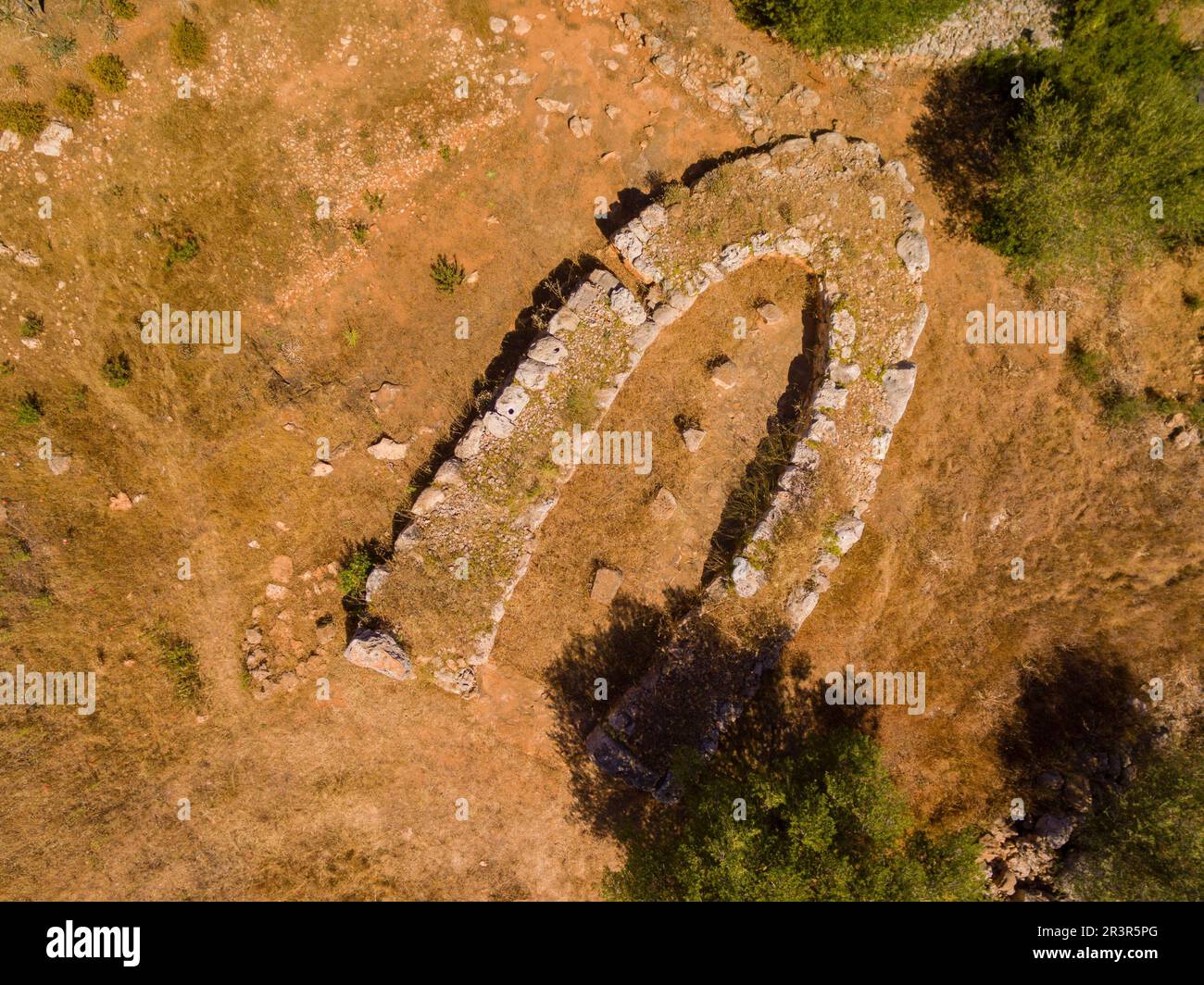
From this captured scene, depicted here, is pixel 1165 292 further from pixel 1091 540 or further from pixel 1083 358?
pixel 1091 540

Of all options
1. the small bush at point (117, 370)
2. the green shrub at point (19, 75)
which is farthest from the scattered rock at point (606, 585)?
the green shrub at point (19, 75)

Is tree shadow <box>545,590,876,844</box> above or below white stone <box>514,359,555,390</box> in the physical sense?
below

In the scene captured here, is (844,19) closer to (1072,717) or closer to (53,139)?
(1072,717)

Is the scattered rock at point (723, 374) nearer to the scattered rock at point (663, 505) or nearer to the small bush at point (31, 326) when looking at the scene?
the scattered rock at point (663, 505)

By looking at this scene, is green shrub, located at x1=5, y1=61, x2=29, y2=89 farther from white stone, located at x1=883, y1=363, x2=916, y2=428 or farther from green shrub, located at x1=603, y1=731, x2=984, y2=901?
green shrub, located at x1=603, y1=731, x2=984, y2=901

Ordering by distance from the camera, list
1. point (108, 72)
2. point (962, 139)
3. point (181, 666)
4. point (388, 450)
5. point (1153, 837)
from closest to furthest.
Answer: point (1153, 837) → point (108, 72) → point (181, 666) → point (388, 450) → point (962, 139)

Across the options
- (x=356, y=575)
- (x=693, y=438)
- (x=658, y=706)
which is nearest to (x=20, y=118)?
(x=356, y=575)

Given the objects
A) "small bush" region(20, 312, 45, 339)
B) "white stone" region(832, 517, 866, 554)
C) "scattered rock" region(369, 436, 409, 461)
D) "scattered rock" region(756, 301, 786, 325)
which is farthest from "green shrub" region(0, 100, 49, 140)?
"white stone" region(832, 517, 866, 554)
